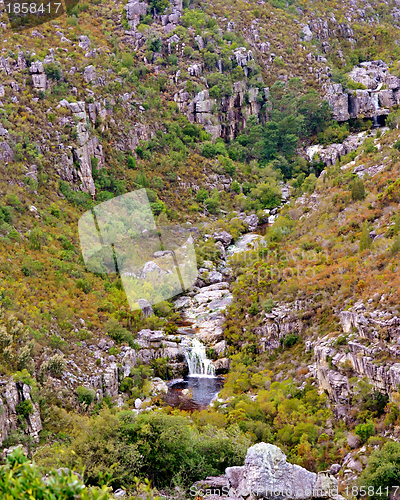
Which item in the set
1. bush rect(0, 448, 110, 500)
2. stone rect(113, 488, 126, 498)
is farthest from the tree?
bush rect(0, 448, 110, 500)

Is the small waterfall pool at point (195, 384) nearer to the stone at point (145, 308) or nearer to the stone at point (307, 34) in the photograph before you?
the stone at point (145, 308)

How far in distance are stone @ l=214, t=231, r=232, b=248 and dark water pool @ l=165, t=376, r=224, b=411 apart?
814 inches

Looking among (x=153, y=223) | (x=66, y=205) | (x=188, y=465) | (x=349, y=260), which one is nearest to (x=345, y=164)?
(x=153, y=223)

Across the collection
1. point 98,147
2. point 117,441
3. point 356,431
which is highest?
point 98,147

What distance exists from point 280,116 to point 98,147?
3473 centimetres

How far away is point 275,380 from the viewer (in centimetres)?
2986

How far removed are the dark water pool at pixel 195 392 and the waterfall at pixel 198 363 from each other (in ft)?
1.64

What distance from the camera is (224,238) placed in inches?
2115

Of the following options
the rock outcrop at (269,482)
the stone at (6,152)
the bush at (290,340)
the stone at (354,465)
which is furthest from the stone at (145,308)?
the stone at (354,465)

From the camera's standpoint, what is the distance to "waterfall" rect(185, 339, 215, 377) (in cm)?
3556

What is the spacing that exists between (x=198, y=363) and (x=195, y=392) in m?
3.35

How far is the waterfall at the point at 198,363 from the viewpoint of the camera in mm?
35562

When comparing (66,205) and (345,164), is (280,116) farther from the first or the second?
(66,205)

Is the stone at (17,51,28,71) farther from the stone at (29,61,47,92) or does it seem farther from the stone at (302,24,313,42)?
the stone at (302,24,313,42)
